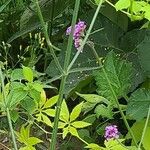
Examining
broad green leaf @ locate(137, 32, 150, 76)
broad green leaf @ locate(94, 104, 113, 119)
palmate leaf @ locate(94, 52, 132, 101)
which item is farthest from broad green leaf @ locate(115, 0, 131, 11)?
broad green leaf @ locate(137, 32, 150, 76)

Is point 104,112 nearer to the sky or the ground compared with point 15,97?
nearer to the ground

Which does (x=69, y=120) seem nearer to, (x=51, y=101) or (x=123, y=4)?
(x=51, y=101)

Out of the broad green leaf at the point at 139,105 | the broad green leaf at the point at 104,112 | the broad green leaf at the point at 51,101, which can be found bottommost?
the broad green leaf at the point at 104,112

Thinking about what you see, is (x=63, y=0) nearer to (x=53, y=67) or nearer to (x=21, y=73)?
(x=53, y=67)

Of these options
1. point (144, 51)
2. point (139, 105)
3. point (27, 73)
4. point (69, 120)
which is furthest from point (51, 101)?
point (144, 51)

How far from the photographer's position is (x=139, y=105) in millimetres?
1737

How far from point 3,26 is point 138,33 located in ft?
2.67

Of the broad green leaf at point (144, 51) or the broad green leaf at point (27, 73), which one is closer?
the broad green leaf at point (27, 73)

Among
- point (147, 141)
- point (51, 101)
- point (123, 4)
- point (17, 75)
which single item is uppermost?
point (123, 4)

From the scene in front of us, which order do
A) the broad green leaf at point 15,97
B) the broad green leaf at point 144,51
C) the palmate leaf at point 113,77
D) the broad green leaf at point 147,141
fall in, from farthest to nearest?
the broad green leaf at point 144,51
the broad green leaf at point 147,141
the palmate leaf at point 113,77
the broad green leaf at point 15,97

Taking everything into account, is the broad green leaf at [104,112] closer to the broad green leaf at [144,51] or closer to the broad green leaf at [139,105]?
the broad green leaf at [139,105]

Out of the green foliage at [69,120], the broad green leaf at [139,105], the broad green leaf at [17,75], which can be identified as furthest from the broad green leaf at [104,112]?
the broad green leaf at [17,75]

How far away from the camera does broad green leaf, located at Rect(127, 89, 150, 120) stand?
5.57 feet

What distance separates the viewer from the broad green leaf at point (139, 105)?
1.70m
